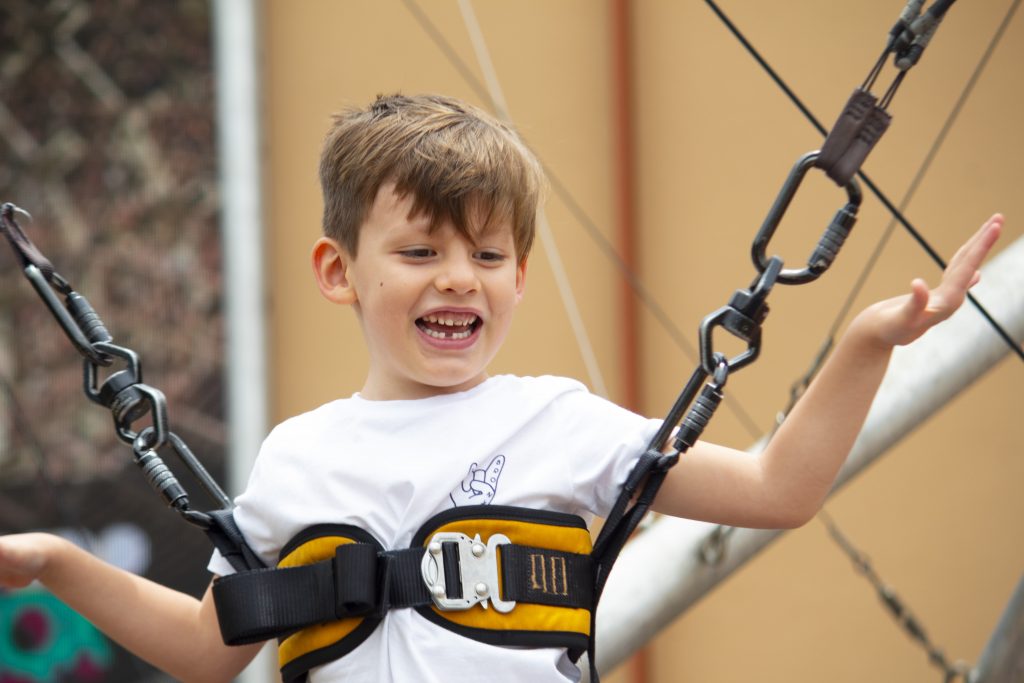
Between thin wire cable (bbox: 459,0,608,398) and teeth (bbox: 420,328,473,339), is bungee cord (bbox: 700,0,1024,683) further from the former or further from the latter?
thin wire cable (bbox: 459,0,608,398)

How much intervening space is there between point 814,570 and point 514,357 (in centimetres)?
70

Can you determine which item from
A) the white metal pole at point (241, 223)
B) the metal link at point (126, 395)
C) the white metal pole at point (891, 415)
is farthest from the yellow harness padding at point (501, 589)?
the white metal pole at point (241, 223)

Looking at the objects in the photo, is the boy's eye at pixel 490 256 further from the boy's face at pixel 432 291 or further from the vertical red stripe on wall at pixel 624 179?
the vertical red stripe on wall at pixel 624 179

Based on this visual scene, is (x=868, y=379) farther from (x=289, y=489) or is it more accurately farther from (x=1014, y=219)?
(x=1014, y=219)

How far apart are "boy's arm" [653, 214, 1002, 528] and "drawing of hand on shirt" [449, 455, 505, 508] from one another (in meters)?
0.13

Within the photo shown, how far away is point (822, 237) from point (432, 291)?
0.30 m

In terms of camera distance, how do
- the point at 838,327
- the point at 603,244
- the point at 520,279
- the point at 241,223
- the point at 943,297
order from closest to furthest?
the point at 943,297 → the point at 520,279 → the point at 838,327 → the point at 241,223 → the point at 603,244

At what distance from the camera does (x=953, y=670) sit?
6.23ft

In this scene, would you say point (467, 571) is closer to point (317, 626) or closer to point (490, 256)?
point (317, 626)

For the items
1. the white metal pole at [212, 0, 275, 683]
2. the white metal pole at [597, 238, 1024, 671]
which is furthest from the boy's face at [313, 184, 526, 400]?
the white metal pole at [212, 0, 275, 683]

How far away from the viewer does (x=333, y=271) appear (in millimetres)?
1159

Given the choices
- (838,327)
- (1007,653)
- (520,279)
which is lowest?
(1007,653)

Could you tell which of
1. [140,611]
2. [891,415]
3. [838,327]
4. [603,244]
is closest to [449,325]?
[140,611]

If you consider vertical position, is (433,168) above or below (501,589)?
above
